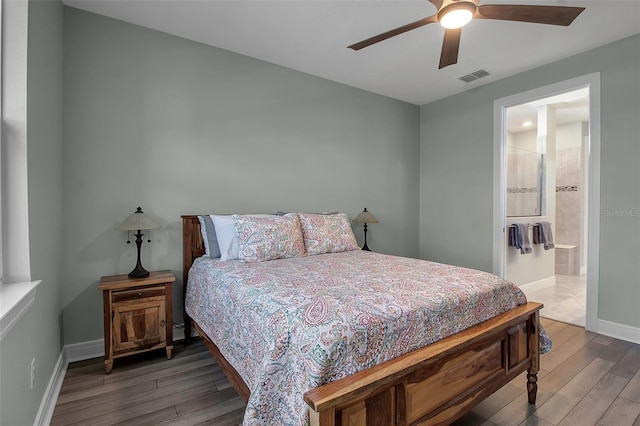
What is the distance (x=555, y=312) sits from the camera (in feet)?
11.7

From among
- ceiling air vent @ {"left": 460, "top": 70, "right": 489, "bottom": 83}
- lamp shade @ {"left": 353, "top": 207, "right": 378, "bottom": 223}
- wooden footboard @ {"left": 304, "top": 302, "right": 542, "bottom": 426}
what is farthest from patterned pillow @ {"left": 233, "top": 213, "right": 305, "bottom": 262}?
ceiling air vent @ {"left": 460, "top": 70, "right": 489, "bottom": 83}

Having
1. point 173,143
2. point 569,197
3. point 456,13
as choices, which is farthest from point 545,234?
point 173,143

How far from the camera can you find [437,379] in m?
1.45

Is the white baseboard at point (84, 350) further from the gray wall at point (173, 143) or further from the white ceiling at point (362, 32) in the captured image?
the white ceiling at point (362, 32)

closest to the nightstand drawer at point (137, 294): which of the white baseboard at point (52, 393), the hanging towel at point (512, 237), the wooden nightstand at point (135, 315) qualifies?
the wooden nightstand at point (135, 315)

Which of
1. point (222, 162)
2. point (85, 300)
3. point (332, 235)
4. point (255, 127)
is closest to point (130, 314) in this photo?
point (85, 300)

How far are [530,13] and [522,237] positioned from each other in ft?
10.3

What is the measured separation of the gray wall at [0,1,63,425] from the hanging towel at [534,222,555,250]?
5.46 metres

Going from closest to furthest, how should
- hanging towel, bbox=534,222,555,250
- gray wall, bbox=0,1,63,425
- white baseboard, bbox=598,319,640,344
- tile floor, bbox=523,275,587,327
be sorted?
gray wall, bbox=0,1,63,425 < white baseboard, bbox=598,319,640,344 < tile floor, bbox=523,275,587,327 < hanging towel, bbox=534,222,555,250

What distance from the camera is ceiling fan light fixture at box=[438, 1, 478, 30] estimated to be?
1.73 metres

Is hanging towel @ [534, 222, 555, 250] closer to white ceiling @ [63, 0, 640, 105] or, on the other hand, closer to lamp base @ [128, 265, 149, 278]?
white ceiling @ [63, 0, 640, 105]

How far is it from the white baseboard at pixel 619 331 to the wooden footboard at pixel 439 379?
1.70 meters

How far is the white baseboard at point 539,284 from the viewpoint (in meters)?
4.39

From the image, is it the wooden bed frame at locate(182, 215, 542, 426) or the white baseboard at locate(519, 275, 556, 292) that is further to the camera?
the white baseboard at locate(519, 275, 556, 292)
